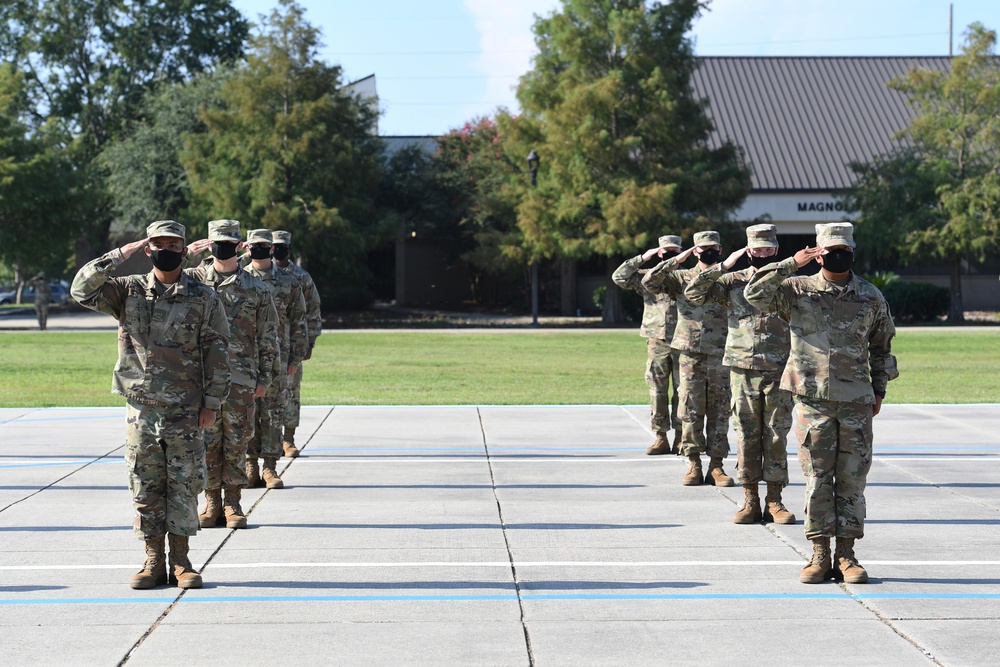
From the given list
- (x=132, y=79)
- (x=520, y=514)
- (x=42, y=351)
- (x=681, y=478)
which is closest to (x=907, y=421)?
(x=681, y=478)

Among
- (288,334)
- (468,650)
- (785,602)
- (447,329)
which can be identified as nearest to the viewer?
(468,650)

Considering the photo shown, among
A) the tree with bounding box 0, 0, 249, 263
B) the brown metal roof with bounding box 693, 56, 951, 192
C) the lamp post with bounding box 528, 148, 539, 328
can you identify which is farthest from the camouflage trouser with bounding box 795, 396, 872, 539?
the tree with bounding box 0, 0, 249, 263

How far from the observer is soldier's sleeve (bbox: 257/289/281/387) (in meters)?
9.11

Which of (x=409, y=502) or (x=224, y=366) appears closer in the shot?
(x=224, y=366)

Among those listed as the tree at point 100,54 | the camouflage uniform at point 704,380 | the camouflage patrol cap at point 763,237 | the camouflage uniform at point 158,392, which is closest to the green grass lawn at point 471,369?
the camouflage uniform at point 704,380

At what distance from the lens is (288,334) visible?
10578mm

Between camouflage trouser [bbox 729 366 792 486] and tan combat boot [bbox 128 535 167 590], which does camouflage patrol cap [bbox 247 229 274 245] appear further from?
camouflage trouser [bbox 729 366 792 486]

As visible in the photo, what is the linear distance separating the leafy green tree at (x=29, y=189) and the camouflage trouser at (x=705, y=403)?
3139 cm

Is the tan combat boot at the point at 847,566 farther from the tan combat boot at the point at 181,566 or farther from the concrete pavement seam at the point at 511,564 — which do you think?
the tan combat boot at the point at 181,566

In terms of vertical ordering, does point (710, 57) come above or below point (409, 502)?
above

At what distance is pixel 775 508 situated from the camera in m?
8.72

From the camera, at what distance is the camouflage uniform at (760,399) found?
8.60 metres

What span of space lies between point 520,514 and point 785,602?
288 centimetres

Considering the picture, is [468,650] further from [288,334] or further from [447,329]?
[447,329]
